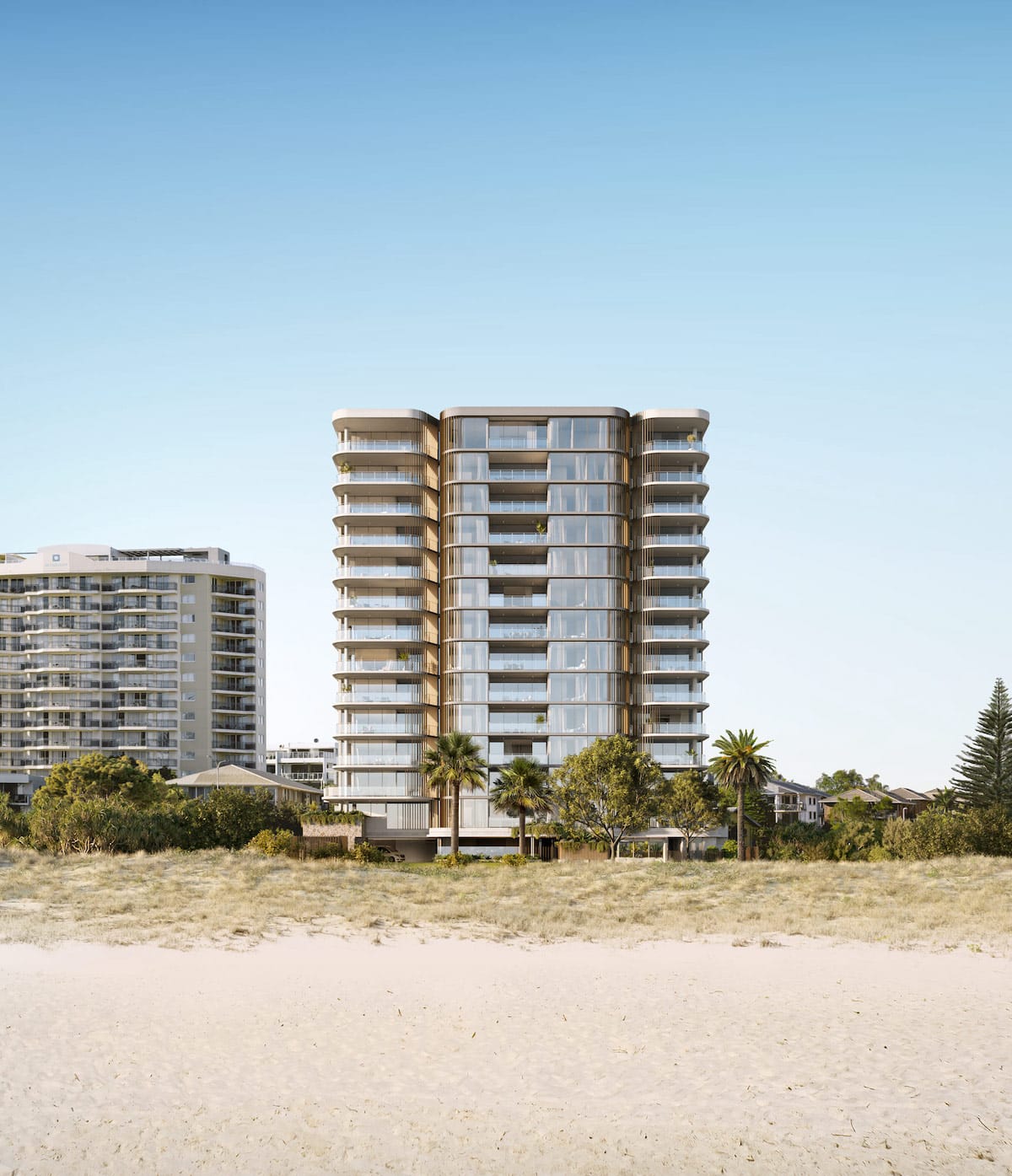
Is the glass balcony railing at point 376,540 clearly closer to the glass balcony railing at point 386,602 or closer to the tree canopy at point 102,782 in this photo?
the glass balcony railing at point 386,602

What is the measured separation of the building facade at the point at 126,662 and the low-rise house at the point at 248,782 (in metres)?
26.8

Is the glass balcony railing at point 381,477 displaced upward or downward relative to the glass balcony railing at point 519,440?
downward

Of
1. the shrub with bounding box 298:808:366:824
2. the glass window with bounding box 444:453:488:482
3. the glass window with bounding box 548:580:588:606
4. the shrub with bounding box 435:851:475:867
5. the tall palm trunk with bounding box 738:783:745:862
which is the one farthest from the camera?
the glass window with bounding box 444:453:488:482

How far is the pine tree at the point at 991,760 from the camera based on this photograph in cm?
10838

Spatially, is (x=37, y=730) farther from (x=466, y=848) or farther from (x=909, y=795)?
(x=909, y=795)

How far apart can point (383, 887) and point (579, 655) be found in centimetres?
5379

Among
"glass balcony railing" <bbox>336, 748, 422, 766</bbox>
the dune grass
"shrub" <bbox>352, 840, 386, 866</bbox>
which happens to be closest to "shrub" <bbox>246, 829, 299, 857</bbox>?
"shrub" <bbox>352, 840, 386, 866</bbox>

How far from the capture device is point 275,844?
72188 millimetres

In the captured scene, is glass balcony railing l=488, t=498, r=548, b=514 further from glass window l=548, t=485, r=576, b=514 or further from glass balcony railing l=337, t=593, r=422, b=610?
glass balcony railing l=337, t=593, r=422, b=610

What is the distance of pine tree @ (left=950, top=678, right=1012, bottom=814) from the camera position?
10838 centimetres

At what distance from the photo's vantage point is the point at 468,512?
102312mm

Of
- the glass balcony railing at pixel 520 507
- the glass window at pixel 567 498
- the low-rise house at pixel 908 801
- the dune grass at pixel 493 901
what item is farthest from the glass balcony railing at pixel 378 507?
the low-rise house at pixel 908 801

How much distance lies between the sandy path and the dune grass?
5.89 meters

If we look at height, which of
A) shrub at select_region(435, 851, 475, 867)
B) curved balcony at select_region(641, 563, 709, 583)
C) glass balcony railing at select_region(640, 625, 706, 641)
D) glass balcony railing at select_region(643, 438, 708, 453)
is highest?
glass balcony railing at select_region(643, 438, 708, 453)
